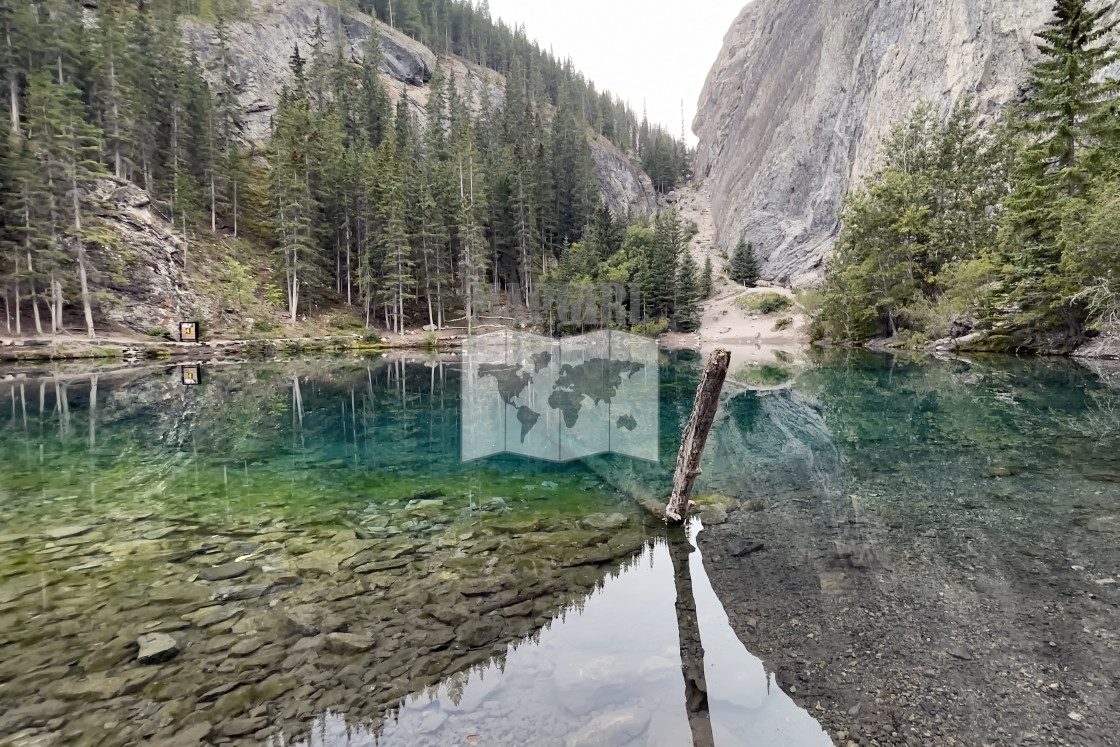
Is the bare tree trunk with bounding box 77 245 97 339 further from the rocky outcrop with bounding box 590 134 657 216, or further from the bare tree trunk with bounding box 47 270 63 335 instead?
the rocky outcrop with bounding box 590 134 657 216

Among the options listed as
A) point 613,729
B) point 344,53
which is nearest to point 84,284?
point 613,729

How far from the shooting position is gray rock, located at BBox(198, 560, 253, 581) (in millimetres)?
6643

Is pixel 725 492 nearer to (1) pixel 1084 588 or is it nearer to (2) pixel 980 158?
(1) pixel 1084 588

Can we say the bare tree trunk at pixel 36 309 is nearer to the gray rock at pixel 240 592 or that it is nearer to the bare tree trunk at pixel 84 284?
the bare tree trunk at pixel 84 284

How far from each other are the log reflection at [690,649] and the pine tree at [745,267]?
77838mm

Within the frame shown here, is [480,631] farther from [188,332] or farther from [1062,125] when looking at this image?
[188,332]

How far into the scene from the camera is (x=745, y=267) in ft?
260

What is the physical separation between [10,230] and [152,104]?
24220 millimetres

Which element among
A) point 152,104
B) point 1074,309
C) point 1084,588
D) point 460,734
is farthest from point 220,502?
point 152,104

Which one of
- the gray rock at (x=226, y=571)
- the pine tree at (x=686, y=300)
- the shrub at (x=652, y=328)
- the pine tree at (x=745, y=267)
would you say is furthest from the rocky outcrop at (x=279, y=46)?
the gray rock at (x=226, y=571)

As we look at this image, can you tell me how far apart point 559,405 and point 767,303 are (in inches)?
2149

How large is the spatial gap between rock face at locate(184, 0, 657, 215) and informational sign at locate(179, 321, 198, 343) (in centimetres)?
4388

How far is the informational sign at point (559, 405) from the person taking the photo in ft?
49.4

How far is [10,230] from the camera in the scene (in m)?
36.4
